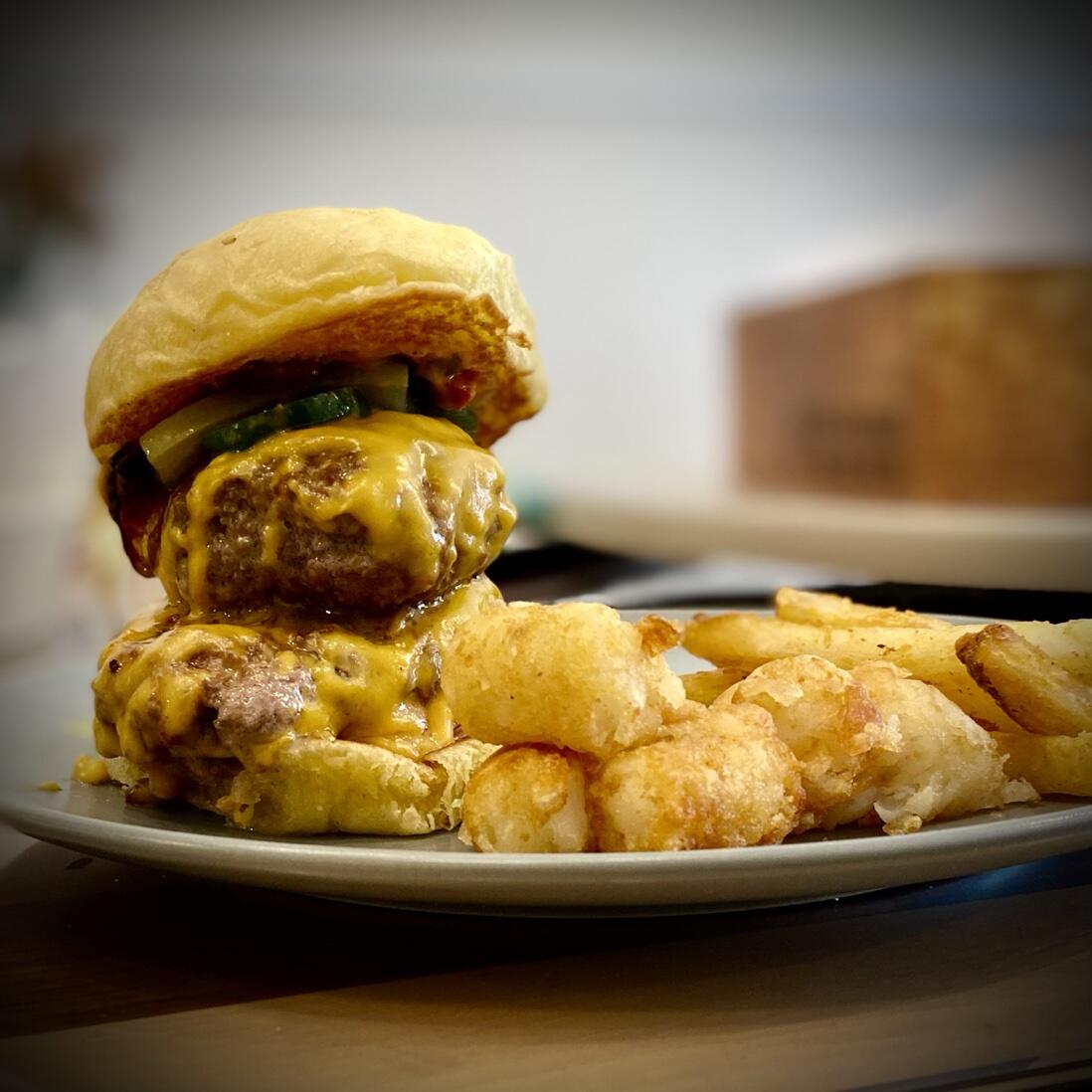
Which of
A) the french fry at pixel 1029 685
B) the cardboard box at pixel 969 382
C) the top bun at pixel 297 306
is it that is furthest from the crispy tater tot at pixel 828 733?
the cardboard box at pixel 969 382

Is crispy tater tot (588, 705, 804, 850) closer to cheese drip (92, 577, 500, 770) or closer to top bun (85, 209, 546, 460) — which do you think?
cheese drip (92, 577, 500, 770)

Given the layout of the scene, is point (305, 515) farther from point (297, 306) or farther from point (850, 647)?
point (850, 647)

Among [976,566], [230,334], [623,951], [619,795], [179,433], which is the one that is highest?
[230,334]

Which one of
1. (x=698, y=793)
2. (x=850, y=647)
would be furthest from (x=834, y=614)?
(x=698, y=793)

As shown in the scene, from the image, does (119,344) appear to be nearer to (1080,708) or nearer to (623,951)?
(623,951)

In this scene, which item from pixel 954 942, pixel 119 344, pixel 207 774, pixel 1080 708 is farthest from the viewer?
pixel 119 344

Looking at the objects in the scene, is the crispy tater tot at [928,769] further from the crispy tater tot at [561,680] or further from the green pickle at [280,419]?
the green pickle at [280,419]

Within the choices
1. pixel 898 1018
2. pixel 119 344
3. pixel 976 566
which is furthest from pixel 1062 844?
pixel 976 566
